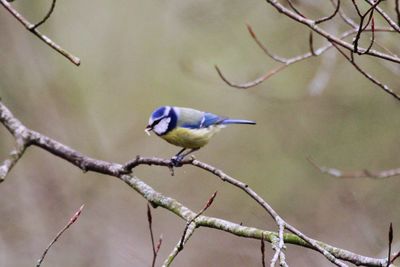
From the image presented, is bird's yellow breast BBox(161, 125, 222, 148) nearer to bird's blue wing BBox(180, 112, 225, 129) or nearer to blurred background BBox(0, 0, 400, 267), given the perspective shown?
bird's blue wing BBox(180, 112, 225, 129)

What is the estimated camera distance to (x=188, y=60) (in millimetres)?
6270

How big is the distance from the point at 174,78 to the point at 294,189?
1805 mm

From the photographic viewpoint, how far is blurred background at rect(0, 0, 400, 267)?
16.4 feet

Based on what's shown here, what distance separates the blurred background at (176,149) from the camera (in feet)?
16.4

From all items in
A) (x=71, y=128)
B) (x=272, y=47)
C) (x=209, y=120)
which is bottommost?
(x=71, y=128)

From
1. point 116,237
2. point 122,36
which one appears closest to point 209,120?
point 116,237

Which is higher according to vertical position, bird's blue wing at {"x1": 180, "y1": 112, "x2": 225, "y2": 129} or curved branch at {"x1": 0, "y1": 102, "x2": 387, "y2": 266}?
bird's blue wing at {"x1": 180, "y1": 112, "x2": 225, "y2": 129}

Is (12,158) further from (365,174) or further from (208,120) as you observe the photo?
(365,174)

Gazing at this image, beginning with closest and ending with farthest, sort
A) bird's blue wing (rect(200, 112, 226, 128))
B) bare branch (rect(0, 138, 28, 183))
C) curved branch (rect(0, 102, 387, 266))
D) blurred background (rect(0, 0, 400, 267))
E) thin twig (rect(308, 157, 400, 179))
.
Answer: curved branch (rect(0, 102, 387, 266)) → bare branch (rect(0, 138, 28, 183)) → thin twig (rect(308, 157, 400, 179)) → bird's blue wing (rect(200, 112, 226, 128)) → blurred background (rect(0, 0, 400, 267))

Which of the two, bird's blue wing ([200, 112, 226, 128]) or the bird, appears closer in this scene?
the bird

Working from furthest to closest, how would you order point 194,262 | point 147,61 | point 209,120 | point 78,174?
1. point 147,61
2. point 78,174
3. point 194,262
4. point 209,120

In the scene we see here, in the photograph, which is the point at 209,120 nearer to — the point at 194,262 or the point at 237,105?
the point at 194,262

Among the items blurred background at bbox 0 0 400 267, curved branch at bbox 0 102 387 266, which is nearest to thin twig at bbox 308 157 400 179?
blurred background at bbox 0 0 400 267

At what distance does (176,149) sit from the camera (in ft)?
20.7
